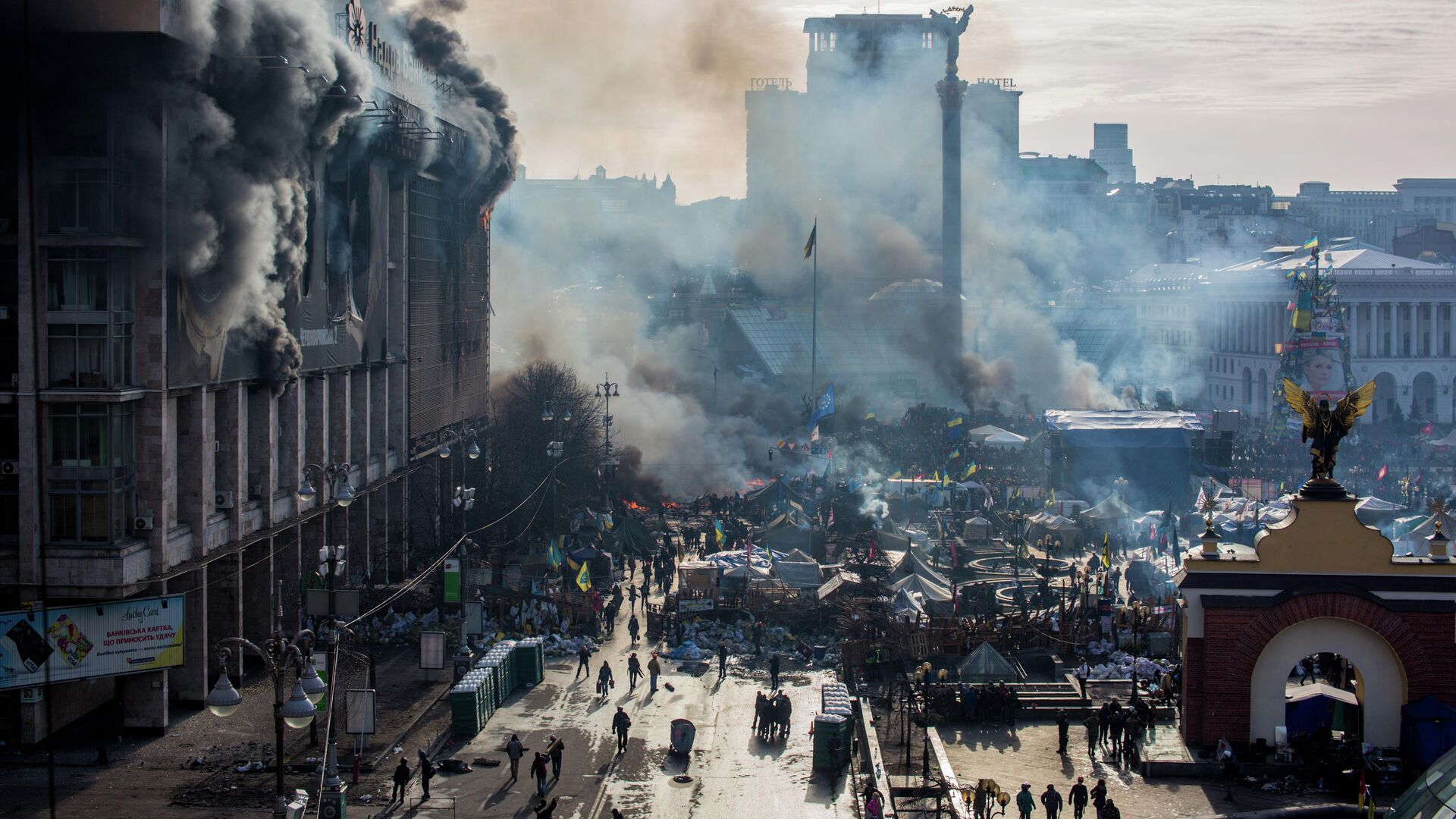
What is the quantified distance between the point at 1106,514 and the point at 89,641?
30682mm

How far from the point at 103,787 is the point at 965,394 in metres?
67.6

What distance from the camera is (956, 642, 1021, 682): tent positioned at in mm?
30406

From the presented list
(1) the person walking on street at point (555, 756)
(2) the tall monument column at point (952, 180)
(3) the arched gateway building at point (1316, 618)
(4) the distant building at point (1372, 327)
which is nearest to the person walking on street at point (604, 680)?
(1) the person walking on street at point (555, 756)

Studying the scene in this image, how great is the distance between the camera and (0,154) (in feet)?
86.4

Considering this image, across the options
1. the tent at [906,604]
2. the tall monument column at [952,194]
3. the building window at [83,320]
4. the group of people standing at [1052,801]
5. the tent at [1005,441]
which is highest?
the tall monument column at [952,194]

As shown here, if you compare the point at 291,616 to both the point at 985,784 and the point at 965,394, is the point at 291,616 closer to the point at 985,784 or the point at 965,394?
the point at 985,784

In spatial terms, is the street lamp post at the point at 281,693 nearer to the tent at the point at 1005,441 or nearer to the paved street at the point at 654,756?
the paved street at the point at 654,756

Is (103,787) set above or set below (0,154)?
below

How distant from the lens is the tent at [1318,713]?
1013 inches

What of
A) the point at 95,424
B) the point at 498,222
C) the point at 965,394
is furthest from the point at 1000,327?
the point at 95,424

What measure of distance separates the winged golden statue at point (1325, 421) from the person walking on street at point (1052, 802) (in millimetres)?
6711

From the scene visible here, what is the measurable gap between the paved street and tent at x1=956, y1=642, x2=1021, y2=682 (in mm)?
2987

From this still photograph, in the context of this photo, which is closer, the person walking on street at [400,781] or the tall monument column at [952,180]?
the person walking on street at [400,781]

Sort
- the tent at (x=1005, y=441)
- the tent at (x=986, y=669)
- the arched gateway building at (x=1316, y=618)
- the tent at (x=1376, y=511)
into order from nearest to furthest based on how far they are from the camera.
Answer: the arched gateway building at (x=1316, y=618)
the tent at (x=986, y=669)
the tent at (x=1376, y=511)
the tent at (x=1005, y=441)
